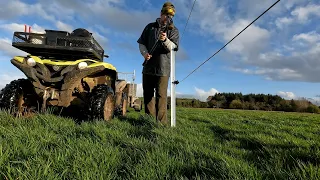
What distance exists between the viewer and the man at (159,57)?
15.7ft

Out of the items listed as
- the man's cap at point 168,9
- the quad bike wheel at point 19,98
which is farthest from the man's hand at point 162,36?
the quad bike wheel at point 19,98

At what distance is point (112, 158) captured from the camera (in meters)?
2.38

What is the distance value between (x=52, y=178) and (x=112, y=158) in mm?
639

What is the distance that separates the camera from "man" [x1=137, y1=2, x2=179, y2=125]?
4.78 metres

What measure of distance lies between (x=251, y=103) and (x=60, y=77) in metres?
33.0

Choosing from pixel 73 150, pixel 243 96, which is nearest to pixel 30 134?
pixel 73 150

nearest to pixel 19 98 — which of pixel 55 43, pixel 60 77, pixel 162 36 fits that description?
pixel 60 77

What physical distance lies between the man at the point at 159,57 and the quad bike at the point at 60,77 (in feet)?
2.94

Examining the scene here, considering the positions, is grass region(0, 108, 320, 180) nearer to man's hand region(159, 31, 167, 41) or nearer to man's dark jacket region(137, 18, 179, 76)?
man's hand region(159, 31, 167, 41)

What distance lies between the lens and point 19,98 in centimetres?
Answer: 556

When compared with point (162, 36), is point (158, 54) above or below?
below

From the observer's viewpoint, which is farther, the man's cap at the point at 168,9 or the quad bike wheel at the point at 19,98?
the quad bike wheel at the point at 19,98

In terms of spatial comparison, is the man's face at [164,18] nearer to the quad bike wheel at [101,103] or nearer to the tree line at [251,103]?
the quad bike wheel at [101,103]

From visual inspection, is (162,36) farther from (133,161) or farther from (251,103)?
(251,103)
